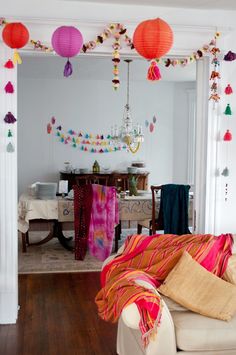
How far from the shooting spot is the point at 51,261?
601 cm

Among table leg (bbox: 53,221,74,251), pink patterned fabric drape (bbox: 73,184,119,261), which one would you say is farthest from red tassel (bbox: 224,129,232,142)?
table leg (bbox: 53,221,74,251)

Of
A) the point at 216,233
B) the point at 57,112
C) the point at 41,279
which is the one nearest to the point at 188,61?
the point at 216,233

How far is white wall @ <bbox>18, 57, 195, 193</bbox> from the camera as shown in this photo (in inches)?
346

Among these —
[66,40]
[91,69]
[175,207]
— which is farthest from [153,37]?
[91,69]

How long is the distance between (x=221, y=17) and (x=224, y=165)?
1258 millimetres

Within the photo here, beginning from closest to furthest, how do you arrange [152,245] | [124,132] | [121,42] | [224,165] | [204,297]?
[204,297] → [152,245] → [121,42] → [224,165] → [124,132]

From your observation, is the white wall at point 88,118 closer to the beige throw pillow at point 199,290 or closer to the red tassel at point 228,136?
the red tassel at point 228,136

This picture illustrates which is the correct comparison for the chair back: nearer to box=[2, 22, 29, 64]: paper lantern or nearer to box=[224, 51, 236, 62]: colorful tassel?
box=[224, 51, 236, 62]: colorful tassel

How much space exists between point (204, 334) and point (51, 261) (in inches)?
135

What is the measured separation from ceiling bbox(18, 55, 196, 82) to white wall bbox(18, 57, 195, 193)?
13cm

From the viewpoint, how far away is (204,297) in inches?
121

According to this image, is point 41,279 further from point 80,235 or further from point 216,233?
point 216,233

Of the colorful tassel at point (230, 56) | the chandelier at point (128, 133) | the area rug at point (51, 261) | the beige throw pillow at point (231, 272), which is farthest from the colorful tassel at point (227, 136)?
the chandelier at point (128, 133)

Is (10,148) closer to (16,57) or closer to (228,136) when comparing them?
(16,57)
